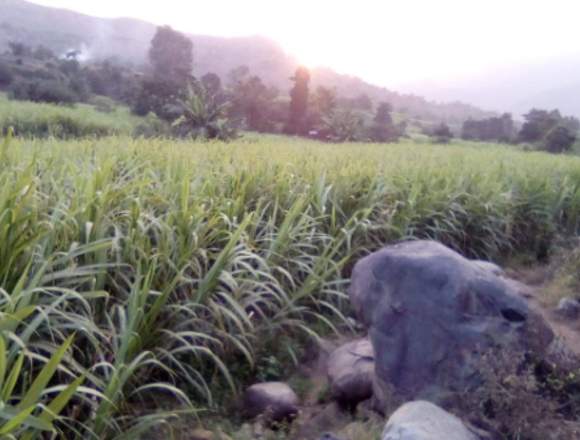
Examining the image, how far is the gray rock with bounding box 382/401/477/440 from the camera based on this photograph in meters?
2.43

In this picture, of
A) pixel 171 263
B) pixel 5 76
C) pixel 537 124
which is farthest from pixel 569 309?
pixel 5 76

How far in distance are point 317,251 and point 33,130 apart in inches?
538

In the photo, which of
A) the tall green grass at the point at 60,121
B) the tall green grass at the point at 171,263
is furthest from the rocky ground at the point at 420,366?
the tall green grass at the point at 60,121

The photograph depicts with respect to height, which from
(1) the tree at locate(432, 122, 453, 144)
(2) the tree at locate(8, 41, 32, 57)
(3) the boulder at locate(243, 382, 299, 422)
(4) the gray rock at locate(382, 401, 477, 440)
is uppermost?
(2) the tree at locate(8, 41, 32, 57)

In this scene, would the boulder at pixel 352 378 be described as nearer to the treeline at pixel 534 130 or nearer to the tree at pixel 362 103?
the treeline at pixel 534 130

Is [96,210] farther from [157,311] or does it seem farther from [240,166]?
[240,166]

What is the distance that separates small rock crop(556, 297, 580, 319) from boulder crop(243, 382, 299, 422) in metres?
2.45

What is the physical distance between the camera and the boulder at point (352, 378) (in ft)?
11.3

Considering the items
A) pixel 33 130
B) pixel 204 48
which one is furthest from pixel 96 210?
pixel 204 48

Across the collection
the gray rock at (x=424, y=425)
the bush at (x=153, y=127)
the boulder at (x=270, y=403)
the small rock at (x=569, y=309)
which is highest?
the bush at (x=153, y=127)

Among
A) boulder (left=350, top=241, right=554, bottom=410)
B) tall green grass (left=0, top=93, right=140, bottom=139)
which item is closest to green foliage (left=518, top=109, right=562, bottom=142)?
tall green grass (left=0, top=93, right=140, bottom=139)

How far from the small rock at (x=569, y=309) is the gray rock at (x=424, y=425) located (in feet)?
8.07

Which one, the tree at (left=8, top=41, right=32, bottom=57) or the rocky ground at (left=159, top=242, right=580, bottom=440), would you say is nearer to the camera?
the rocky ground at (left=159, top=242, right=580, bottom=440)

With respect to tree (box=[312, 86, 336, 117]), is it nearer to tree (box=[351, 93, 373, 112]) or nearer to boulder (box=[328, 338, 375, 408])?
tree (box=[351, 93, 373, 112])
